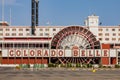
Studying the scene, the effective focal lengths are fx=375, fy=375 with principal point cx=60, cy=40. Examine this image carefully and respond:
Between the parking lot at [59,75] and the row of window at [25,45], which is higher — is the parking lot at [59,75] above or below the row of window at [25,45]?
below

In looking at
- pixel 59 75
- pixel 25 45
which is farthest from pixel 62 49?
pixel 59 75

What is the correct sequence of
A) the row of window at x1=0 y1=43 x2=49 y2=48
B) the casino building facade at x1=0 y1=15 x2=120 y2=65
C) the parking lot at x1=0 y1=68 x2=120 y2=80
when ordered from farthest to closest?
the row of window at x1=0 y1=43 x2=49 y2=48, the casino building facade at x1=0 y1=15 x2=120 y2=65, the parking lot at x1=0 y1=68 x2=120 y2=80

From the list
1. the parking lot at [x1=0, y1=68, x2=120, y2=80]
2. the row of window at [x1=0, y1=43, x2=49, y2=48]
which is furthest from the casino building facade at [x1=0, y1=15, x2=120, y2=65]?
the parking lot at [x1=0, y1=68, x2=120, y2=80]

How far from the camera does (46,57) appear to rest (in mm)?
135250

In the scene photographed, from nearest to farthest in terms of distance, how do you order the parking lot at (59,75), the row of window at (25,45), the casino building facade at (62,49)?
the parking lot at (59,75) → the casino building facade at (62,49) → the row of window at (25,45)

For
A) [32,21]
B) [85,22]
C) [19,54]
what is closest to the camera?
[19,54]

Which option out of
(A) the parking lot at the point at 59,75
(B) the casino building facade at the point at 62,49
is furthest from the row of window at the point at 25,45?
(A) the parking lot at the point at 59,75

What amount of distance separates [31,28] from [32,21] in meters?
3.95

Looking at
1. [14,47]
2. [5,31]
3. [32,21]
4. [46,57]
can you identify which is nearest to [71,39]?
[46,57]

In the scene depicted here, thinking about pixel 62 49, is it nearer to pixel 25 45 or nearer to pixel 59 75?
pixel 25 45

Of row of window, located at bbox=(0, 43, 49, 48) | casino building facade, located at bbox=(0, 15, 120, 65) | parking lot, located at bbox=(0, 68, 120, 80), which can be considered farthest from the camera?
row of window, located at bbox=(0, 43, 49, 48)

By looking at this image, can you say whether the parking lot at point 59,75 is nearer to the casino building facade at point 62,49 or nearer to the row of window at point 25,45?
the casino building facade at point 62,49

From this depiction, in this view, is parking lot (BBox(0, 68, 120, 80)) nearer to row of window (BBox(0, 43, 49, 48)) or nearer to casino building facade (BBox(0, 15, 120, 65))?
casino building facade (BBox(0, 15, 120, 65))

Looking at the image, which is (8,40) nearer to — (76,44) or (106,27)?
(76,44)
